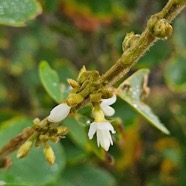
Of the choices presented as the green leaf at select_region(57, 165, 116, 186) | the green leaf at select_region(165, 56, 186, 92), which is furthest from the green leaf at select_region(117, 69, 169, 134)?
the green leaf at select_region(57, 165, 116, 186)

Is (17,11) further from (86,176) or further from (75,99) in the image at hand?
(86,176)

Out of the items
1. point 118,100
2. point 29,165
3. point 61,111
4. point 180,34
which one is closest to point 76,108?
point 61,111

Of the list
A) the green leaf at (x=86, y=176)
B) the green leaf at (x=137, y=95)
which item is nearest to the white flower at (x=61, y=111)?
the green leaf at (x=137, y=95)

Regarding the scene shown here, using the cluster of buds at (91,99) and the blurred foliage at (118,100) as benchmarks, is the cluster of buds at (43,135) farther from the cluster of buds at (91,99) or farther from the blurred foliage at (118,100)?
the blurred foliage at (118,100)

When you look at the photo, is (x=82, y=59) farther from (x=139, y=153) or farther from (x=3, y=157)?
(x=3, y=157)

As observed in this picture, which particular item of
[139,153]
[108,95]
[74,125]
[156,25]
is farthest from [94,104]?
[139,153]

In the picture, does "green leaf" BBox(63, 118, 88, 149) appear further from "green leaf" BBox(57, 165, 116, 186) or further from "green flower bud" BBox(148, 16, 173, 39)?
"green flower bud" BBox(148, 16, 173, 39)

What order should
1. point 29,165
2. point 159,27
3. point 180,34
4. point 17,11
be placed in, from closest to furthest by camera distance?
point 159,27 → point 17,11 → point 29,165 → point 180,34
